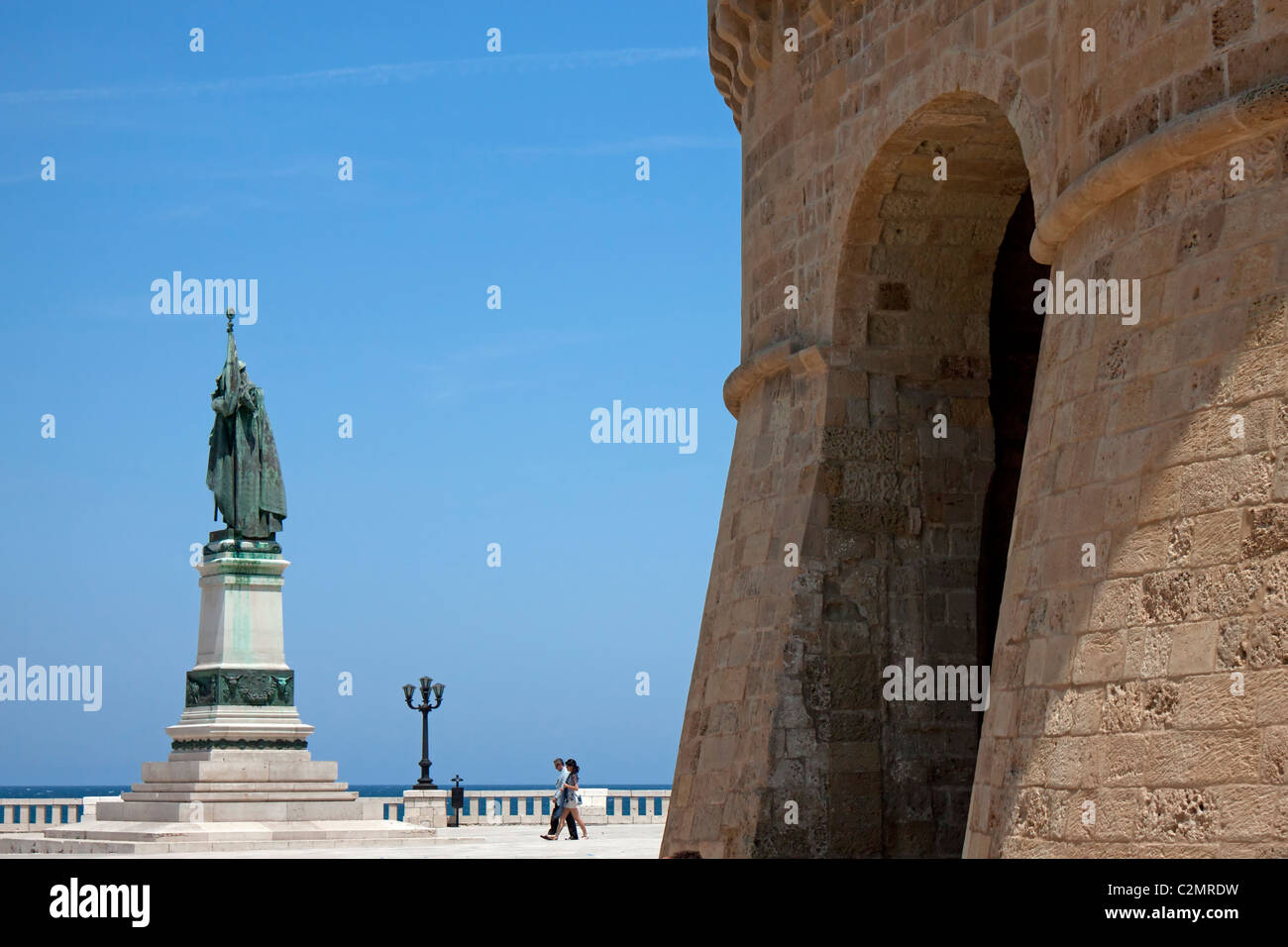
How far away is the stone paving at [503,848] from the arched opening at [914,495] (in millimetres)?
6015

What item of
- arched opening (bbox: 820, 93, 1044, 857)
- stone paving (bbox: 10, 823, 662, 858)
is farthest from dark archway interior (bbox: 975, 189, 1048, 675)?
stone paving (bbox: 10, 823, 662, 858)

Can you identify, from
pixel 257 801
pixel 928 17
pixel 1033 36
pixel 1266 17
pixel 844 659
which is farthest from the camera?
pixel 257 801

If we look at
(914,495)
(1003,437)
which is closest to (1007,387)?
(1003,437)

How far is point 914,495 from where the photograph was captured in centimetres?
1186

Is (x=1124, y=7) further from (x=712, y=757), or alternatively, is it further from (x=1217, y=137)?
(x=712, y=757)

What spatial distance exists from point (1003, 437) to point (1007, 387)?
1.34ft

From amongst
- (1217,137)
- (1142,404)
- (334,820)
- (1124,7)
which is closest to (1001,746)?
(1142,404)

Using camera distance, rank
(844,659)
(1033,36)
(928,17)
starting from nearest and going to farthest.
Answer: (1033,36), (928,17), (844,659)

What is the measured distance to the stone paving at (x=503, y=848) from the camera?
59.7 feet

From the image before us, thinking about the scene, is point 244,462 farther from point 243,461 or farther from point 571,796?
point 571,796

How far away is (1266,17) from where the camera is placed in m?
7.46

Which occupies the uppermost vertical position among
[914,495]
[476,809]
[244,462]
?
[244,462]

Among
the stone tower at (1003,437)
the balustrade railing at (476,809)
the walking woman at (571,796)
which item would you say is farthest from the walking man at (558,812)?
the stone tower at (1003,437)
